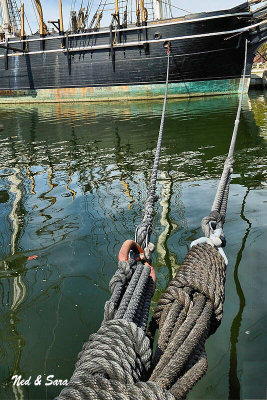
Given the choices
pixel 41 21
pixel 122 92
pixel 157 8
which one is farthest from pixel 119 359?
pixel 157 8

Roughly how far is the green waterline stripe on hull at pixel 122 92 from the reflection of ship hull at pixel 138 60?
2.5 inches

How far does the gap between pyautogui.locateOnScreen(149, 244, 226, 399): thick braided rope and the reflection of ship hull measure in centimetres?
2124

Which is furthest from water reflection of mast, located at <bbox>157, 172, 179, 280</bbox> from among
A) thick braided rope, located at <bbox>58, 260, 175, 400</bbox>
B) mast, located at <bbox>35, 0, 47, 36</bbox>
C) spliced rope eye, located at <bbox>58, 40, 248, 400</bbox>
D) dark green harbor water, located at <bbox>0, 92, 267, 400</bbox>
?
mast, located at <bbox>35, 0, 47, 36</bbox>

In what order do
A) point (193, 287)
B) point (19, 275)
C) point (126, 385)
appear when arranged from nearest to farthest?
point (126, 385) → point (193, 287) → point (19, 275)

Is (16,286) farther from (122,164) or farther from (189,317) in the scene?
(122,164)

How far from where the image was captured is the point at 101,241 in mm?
3898

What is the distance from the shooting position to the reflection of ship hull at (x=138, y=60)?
69.3 ft

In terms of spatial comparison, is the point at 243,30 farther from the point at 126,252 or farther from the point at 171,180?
the point at 126,252

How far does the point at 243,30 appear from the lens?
2080 cm

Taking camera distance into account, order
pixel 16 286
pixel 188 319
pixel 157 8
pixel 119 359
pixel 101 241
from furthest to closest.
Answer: pixel 157 8, pixel 101 241, pixel 16 286, pixel 188 319, pixel 119 359

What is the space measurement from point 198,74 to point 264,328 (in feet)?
72.7

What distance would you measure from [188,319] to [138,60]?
2348 centimetres

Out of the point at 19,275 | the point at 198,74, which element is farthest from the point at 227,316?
the point at 198,74

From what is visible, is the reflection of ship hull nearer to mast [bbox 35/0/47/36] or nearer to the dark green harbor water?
mast [bbox 35/0/47/36]
